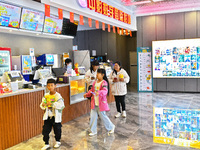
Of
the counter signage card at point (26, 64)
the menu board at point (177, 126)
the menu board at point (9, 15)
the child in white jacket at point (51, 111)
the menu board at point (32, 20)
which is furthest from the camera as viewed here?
the counter signage card at point (26, 64)

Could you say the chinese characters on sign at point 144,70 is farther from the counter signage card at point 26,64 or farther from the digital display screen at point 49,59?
the counter signage card at point 26,64

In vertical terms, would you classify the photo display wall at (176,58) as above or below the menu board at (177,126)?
above

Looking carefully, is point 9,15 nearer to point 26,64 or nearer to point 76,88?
point 26,64

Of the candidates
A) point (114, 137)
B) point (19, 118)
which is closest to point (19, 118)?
point (19, 118)

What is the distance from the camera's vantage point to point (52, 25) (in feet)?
25.6

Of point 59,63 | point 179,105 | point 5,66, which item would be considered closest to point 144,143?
point 179,105

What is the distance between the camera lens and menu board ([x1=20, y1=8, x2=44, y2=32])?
21.5 feet

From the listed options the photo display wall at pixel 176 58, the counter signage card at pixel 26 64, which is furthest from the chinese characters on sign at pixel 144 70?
the counter signage card at pixel 26 64

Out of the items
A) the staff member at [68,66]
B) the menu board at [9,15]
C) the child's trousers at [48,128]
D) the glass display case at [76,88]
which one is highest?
the menu board at [9,15]

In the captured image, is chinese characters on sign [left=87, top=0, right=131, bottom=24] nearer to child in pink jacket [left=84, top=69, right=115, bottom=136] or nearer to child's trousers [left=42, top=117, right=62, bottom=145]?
child in pink jacket [left=84, top=69, right=115, bottom=136]

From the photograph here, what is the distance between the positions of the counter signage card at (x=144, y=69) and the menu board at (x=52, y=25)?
398 centimetres

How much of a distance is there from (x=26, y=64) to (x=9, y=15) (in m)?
1.75

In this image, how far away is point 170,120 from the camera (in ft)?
17.0

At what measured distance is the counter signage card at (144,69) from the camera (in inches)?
387
